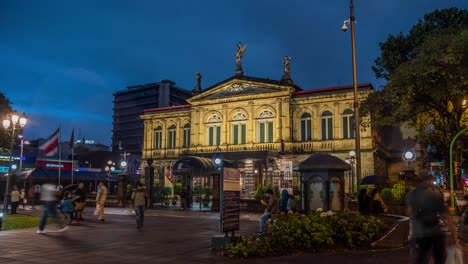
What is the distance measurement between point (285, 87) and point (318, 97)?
3.22 meters

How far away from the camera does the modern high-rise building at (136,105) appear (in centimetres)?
11594

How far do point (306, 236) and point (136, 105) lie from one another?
373ft

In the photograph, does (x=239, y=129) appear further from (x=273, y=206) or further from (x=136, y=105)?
(x=136, y=105)

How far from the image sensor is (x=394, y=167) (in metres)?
45.4

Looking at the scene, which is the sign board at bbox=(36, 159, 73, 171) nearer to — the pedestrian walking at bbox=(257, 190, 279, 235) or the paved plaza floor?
the paved plaza floor

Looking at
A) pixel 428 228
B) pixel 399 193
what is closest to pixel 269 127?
pixel 399 193

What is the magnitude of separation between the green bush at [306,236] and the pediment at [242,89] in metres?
30.0

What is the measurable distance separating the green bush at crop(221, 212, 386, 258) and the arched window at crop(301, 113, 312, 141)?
2921 centimetres

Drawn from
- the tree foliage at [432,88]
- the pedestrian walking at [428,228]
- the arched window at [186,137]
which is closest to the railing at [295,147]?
the arched window at [186,137]

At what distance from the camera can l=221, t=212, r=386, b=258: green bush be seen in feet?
32.4

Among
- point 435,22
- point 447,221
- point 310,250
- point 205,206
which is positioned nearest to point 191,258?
point 310,250

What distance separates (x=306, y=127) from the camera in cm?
4006

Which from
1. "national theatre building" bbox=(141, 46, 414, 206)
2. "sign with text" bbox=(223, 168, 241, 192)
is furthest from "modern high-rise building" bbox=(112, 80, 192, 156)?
"sign with text" bbox=(223, 168, 241, 192)

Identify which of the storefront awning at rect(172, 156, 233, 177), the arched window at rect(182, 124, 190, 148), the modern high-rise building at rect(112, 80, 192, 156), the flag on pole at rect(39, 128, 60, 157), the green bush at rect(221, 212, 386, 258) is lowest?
the green bush at rect(221, 212, 386, 258)
